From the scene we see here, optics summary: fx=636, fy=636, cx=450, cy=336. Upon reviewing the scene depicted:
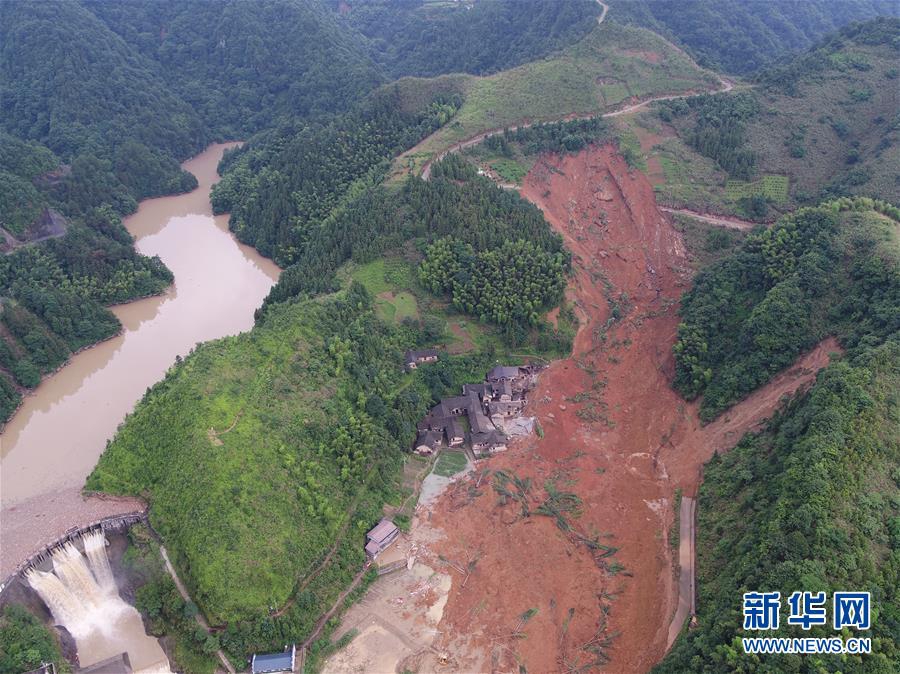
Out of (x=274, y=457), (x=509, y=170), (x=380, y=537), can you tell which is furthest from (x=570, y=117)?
(x=380, y=537)

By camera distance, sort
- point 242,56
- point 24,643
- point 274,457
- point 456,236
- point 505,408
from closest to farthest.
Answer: point 24,643 → point 274,457 → point 505,408 → point 456,236 → point 242,56

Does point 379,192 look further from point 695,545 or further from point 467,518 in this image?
point 695,545

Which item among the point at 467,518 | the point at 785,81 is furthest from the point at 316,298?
the point at 785,81

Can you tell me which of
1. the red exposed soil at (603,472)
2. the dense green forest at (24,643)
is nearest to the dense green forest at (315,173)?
the red exposed soil at (603,472)

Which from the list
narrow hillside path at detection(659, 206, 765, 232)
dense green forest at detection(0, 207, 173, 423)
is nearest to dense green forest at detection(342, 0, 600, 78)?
narrow hillside path at detection(659, 206, 765, 232)

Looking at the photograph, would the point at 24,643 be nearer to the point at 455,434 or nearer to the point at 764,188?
the point at 455,434

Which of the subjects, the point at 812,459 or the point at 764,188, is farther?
the point at 764,188
